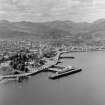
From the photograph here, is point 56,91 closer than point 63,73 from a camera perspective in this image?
Yes

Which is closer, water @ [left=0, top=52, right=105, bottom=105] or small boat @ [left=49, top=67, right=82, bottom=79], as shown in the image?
water @ [left=0, top=52, right=105, bottom=105]

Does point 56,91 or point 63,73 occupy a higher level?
point 63,73

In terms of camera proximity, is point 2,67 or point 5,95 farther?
point 2,67

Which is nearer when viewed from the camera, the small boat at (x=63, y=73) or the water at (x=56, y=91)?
the water at (x=56, y=91)

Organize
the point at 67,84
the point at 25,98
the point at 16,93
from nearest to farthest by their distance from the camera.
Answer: the point at 25,98 → the point at 16,93 → the point at 67,84

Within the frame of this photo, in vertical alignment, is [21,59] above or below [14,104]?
above

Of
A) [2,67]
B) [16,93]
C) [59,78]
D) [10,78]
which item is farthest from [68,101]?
[2,67]

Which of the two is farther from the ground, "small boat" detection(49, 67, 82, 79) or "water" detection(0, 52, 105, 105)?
"small boat" detection(49, 67, 82, 79)

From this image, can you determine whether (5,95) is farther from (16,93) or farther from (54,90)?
(54,90)
